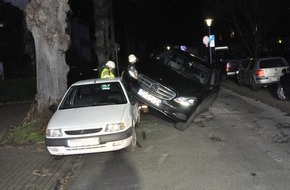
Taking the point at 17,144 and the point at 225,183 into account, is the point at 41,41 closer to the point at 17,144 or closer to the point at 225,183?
the point at 17,144

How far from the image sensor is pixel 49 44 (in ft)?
37.6

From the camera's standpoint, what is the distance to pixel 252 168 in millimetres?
7309

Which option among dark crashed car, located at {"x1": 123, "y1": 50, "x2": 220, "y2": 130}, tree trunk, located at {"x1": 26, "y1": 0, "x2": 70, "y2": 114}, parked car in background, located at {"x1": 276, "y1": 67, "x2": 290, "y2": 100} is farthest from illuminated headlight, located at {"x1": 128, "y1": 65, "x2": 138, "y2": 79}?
parked car in background, located at {"x1": 276, "y1": 67, "x2": 290, "y2": 100}

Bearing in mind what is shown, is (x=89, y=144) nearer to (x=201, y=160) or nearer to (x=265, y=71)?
(x=201, y=160)

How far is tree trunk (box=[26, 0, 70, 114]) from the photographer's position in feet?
36.9

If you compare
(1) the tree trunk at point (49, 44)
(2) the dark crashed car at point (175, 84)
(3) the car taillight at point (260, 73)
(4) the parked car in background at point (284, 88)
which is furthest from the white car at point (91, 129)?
(3) the car taillight at point (260, 73)

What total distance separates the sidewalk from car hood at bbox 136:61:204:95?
3334 mm

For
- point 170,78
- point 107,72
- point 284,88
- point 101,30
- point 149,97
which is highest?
point 101,30

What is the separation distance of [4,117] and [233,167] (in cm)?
1012

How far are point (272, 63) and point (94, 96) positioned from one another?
1120cm

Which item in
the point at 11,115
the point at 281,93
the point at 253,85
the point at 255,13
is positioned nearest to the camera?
the point at 281,93

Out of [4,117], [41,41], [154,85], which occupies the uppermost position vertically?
[41,41]

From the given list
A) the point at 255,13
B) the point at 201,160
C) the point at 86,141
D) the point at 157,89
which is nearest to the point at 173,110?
the point at 157,89

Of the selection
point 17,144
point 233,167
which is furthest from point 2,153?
point 233,167
